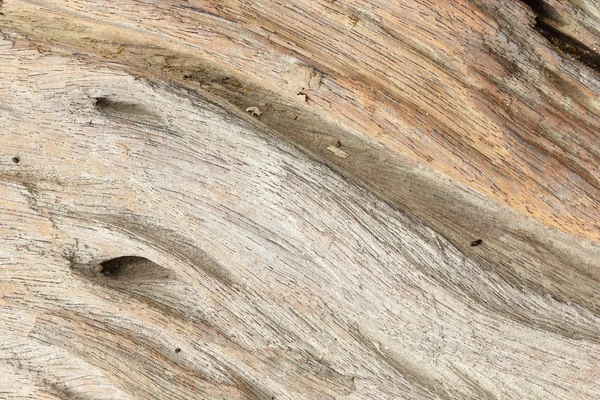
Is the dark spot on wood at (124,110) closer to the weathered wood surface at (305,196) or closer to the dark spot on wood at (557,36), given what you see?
the weathered wood surface at (305,196)

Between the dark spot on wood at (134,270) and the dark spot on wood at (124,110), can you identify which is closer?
the dark spot on wood at (124,110)

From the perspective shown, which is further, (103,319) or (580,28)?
(103,319)

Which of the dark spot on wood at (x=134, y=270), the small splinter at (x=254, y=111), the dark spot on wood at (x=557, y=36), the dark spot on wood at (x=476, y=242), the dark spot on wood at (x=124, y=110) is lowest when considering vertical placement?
the dark spot on wood at (x=134, y=270)

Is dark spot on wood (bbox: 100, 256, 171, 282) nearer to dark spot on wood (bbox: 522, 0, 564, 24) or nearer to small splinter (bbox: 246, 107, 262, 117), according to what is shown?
small splinter (bbox: 246, 107, 262, 117)

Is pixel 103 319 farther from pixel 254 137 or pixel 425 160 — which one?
pixel 425 160

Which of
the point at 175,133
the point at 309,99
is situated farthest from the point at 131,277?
the point at 309,99

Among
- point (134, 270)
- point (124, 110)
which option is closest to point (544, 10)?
point (124, 110)

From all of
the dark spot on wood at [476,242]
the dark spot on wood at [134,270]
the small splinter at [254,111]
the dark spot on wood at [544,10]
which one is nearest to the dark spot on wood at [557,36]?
the dark spot on wood at [544,10]

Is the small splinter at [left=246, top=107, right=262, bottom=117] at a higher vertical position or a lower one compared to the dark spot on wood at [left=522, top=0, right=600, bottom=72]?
lower

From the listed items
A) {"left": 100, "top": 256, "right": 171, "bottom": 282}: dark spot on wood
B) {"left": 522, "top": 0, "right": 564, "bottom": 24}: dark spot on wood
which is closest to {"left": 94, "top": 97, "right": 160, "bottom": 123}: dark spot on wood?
{"left": 100, "top": 256, "right": 171, "bottom": 282}: dark spot on wood
